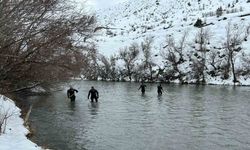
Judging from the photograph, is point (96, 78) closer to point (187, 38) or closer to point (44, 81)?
point (187, 38)

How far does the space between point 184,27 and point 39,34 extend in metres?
95.9

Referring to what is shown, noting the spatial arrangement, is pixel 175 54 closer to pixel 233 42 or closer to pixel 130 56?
pixel 130 56

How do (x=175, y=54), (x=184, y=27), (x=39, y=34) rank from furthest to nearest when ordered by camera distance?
(x=184, y=27), (x=175, y=54), (x=39, y=34)

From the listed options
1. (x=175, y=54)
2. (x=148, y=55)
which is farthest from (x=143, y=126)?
(x=148, y=55)

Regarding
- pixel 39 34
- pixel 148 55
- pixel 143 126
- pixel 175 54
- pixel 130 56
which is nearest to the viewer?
pixel 39 34

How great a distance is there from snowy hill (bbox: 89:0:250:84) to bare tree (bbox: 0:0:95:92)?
46.1 m

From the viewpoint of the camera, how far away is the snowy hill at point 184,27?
90375 mm

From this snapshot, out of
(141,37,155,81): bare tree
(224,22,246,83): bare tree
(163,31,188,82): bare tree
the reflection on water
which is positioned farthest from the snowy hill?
the reflection on water

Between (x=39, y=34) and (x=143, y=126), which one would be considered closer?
(x=39, y=34)

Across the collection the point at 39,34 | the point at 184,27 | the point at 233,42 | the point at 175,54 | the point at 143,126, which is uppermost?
the point at 184,27

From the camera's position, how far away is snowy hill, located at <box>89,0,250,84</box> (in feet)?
297

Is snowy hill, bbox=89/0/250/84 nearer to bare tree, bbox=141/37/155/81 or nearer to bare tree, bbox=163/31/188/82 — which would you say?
bare tree, bbox=163/31/188/82

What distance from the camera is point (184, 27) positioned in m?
108

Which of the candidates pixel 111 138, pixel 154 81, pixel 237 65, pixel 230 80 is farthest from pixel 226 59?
pixel 111 138
